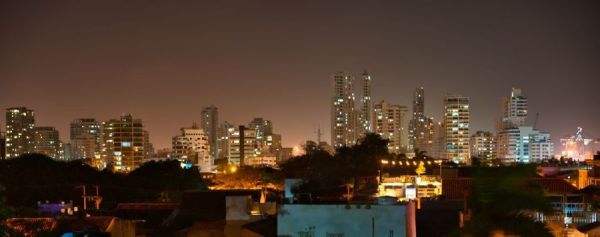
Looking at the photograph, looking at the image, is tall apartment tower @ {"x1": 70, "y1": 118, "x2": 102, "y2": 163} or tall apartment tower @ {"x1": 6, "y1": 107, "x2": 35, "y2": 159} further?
tall apartment tower @ {"x1": 70, "y1": 118, "x2": 102, "y2": 163}

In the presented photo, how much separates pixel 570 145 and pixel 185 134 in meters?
73.9

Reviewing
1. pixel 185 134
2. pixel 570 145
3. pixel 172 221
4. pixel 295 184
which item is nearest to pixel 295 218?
pixel 172 221

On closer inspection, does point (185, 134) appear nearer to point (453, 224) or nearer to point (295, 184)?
point (295, 184)

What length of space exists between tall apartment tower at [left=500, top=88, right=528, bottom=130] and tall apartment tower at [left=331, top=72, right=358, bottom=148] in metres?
31.4

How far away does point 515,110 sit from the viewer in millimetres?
167125

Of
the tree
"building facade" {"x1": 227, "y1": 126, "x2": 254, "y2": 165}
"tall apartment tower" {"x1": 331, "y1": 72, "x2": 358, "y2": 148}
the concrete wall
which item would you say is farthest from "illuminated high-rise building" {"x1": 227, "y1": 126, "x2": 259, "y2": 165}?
the tree

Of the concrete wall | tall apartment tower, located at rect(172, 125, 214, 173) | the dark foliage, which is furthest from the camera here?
tall apartment tower, located at rect(172, 125, 214, 173)

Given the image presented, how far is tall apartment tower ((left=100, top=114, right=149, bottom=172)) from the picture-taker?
468 feet

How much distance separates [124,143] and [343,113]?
43701 mm

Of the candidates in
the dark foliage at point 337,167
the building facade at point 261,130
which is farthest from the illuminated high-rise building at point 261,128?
the dark foliage at point 337,167

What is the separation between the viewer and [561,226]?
17.6 meters

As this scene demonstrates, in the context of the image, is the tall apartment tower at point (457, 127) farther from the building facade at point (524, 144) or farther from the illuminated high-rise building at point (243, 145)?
the illuminated high-rise building at point (243, 145)

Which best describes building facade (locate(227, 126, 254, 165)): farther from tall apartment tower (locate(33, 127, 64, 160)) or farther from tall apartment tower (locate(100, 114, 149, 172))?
tall apartment tower (locate(33, 127, 64, 160))

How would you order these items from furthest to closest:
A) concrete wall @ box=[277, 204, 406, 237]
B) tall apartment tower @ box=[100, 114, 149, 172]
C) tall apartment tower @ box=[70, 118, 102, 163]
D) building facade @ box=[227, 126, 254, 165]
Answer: tall apartment tower @ box=[70, 118, 102, 163]
building facade @ box=[227, 126, 254, 165]
tall apartment tower @ box=[100, 114, 149, 172]
concrete wall @ box=[277, 204, 406, 237]
